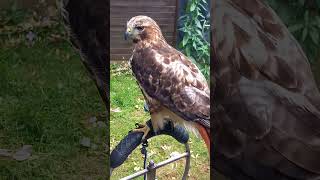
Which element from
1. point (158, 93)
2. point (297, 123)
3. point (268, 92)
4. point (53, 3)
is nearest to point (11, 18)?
point (53, 3)

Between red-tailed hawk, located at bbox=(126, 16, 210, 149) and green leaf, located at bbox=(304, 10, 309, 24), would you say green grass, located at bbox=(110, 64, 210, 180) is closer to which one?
red-tailed hawk, located at bbox=(126, 16, 210, 149)

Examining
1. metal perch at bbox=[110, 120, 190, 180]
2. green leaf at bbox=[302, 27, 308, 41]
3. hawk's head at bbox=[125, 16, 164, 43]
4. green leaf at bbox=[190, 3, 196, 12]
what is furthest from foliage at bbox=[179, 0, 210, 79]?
green leaf at bbox=[302, 27, 308, 41]

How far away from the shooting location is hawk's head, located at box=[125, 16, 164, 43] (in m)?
2.51

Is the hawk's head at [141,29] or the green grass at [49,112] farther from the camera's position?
the green grass at [49,112]

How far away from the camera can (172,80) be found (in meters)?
2.50

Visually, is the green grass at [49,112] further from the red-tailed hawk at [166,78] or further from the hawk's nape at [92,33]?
the red-tailed hawk at [166,78]

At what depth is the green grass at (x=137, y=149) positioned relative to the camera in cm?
259

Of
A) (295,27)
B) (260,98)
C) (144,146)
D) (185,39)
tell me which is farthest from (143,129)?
(295,27)

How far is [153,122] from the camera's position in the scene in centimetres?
259

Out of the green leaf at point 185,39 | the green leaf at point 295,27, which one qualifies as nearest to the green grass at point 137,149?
the green leaf at point 185,39

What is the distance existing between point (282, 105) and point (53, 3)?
47.9 inches

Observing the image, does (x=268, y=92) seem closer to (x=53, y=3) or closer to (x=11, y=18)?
(x=53, y=3)

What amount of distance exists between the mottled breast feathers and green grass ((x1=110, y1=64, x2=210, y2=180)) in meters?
0.09

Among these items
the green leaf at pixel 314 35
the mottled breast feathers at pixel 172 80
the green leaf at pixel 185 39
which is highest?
the green leaf at pixel 314 35
